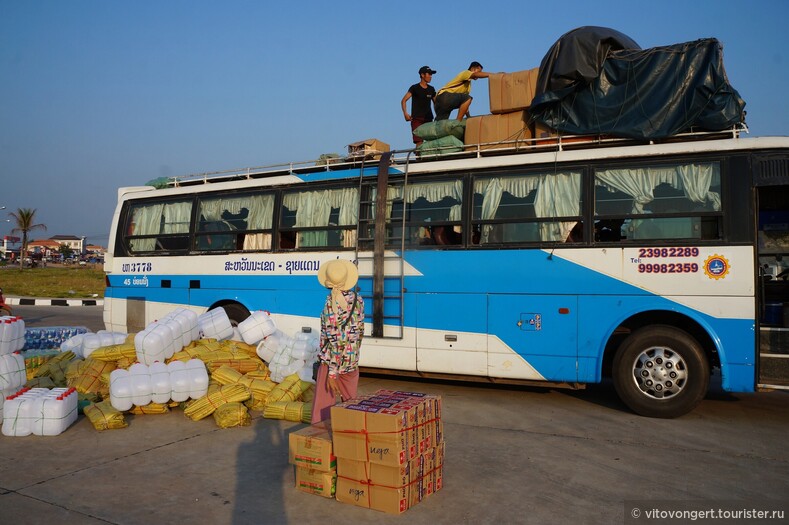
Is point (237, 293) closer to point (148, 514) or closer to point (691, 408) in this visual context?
point (148, 514)

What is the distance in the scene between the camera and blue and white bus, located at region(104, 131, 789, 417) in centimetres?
718

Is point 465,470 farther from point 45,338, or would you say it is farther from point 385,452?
point 45,338

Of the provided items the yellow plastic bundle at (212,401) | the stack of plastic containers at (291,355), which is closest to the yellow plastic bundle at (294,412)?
the yellow plastic bundle at (212,401)

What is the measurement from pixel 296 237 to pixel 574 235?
4.30 metres

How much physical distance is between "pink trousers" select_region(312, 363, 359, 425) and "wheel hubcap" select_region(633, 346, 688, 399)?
3696mm

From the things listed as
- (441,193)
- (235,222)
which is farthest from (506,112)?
(235,222)

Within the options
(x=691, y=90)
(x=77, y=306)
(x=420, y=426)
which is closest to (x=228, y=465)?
(x=420, y=426)

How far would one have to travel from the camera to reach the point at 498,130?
29.6ft

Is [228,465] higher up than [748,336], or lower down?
lower down

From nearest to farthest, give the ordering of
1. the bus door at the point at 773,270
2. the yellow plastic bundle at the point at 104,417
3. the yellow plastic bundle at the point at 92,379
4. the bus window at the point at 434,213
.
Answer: the yellow plastic bundle at the point at 104,417
the bus door at the point at 773,270
the yellow plastic bundle at the point at 92,379
the bus window at the point at 434,213

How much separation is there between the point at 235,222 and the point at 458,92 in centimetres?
432

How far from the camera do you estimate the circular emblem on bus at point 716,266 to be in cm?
712

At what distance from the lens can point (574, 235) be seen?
7891 millimetres

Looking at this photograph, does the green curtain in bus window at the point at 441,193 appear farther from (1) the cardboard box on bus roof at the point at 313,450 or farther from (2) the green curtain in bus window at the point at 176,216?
(1) the cardboard box on bus roof at the point at 313,450
